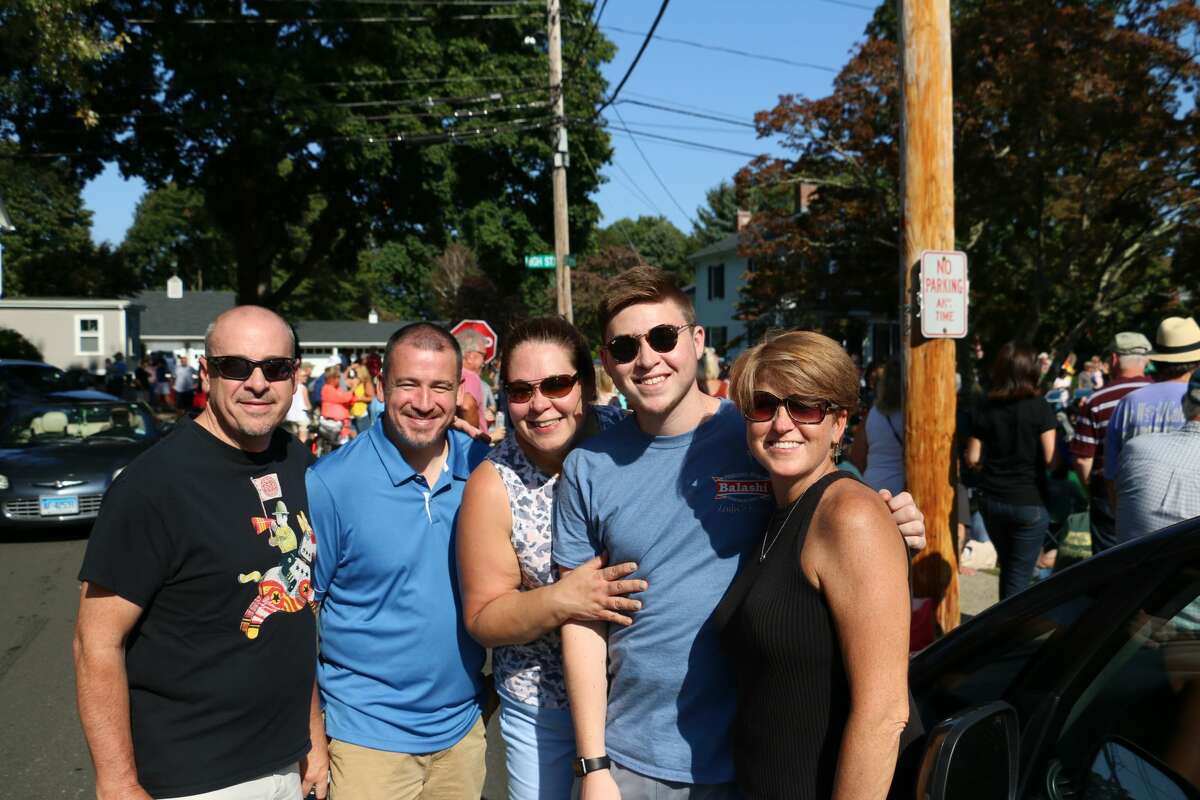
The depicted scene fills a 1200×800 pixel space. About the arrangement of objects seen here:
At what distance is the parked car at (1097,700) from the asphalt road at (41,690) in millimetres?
3052

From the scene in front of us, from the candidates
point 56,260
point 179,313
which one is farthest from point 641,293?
point 179,313

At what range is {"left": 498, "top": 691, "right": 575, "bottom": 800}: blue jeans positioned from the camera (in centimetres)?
253

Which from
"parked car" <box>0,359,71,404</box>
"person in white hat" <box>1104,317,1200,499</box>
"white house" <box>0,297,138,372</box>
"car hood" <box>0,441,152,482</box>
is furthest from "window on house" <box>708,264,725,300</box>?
"person in white hat" <box>1104,317,1200,499</box>

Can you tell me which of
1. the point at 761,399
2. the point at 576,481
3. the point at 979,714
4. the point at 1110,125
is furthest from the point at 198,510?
the point at 1110,125

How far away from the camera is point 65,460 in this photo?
10.3 metres

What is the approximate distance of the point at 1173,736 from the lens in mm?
1709

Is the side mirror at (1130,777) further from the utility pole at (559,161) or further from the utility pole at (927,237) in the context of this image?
the utility pole at (559,161)

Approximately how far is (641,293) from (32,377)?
2321 cm

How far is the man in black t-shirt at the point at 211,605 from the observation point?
213 cm

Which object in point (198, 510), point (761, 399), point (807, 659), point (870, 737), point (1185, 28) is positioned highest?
point (1185, 28)

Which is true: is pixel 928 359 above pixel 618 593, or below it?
above

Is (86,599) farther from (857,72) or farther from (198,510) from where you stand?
(857,72)

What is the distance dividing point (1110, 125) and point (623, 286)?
15.2 meters

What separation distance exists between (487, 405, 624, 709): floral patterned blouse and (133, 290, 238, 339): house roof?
55034 mm
